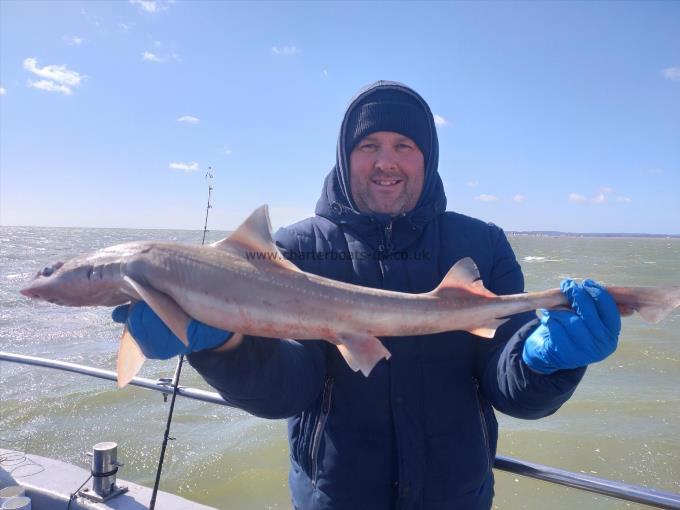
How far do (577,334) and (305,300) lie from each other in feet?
5.24

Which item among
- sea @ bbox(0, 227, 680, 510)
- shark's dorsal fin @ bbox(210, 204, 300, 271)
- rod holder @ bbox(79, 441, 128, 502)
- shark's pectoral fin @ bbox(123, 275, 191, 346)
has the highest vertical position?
shark's dorsal fin @ bbox(210, 204, 300, 271)

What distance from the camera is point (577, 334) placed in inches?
108

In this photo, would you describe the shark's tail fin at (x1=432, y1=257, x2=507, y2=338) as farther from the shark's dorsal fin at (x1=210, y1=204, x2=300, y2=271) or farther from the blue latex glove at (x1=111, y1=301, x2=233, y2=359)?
the blue latex glove at (x1=111, y1=301, x2=233, y2=359)

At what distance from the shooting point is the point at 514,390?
293cm

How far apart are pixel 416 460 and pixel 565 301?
1346mm

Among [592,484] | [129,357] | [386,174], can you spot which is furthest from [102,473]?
[592,484]

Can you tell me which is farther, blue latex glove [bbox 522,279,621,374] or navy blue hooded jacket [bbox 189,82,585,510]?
navy blue hooded jacket [bbox 189,82,585,510]

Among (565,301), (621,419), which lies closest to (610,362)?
(621,419)

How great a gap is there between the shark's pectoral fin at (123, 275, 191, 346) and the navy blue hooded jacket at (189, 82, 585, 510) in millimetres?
198

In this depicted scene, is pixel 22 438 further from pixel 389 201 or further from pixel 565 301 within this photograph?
pixel 565 301

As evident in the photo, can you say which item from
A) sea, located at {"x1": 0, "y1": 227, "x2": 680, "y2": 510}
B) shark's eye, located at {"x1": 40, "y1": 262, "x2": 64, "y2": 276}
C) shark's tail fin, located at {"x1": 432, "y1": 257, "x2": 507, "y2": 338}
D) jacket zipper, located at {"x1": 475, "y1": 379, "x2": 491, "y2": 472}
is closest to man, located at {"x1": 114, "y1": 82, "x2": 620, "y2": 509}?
jacket zipper, located at {"x1": 475, "y1": 379, "x2": 491, "y2": 472}

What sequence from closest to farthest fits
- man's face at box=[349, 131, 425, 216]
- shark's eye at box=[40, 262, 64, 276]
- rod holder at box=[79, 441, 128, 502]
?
1. shark's eye at box=[40, 262, 64, 276]
2. man's face at box=[349, 131, 425, 216]
3. rod holder at box=[79, 441, 128, 502]

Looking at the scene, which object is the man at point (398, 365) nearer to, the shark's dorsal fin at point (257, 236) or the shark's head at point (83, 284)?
the shark's head at point (83, 284)

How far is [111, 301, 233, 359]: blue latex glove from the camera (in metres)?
2.84
